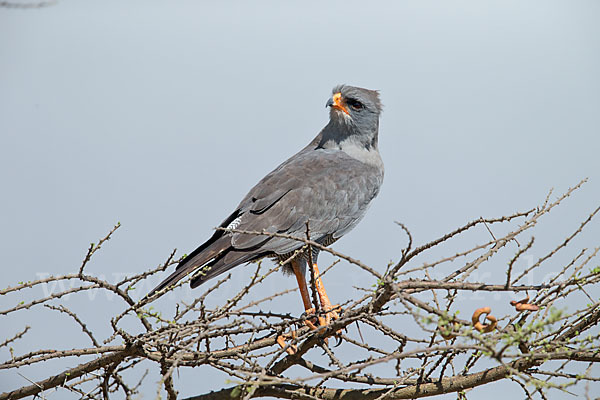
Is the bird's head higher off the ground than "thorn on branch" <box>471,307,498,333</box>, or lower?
higher

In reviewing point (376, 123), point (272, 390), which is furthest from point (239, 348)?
point (376, 123)

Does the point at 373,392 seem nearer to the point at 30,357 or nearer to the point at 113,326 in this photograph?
the point at 113,326

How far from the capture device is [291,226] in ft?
14.6

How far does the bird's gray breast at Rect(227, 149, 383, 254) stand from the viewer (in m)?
4.42

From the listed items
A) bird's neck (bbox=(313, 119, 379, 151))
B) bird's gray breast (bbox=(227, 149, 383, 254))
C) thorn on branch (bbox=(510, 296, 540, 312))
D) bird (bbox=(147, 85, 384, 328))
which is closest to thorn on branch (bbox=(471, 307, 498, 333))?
thorn on branch (bbox=(510, 296, 540, 312))

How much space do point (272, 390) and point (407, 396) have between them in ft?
2.02

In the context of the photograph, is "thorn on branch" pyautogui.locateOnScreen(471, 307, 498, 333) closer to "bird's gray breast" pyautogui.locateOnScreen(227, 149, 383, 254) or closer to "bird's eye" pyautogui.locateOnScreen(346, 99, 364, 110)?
"bird's gray breast" pyautogui.locateOnScreen(227, 149, 383, 254)

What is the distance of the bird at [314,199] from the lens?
3.98 metres

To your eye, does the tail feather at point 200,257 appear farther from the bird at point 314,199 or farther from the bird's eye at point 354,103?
the bird's eye at point 354,103

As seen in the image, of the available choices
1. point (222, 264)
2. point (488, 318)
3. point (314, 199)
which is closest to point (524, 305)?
point (488, 318)

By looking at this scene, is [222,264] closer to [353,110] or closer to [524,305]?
[524,305]

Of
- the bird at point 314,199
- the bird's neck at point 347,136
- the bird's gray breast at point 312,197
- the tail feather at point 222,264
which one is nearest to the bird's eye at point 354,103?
the bird at point 314,199

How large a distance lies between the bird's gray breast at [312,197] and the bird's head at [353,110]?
259 mm

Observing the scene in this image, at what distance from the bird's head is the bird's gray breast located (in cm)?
26
